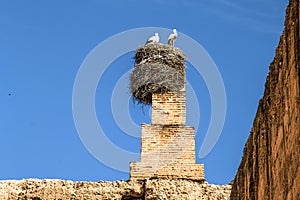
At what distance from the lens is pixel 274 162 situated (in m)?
6.09

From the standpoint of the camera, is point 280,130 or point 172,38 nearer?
point 280,130

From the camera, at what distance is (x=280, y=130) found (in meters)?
5.86

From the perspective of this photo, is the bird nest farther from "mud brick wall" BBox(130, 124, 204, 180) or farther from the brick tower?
"mud brick wall" BBox(130, 124, 204, 180)

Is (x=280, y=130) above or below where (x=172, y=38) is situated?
below

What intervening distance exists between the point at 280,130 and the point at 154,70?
11.6 meters

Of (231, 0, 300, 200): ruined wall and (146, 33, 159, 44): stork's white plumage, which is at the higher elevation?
(146, 33, 159, 44): stork's white plumage

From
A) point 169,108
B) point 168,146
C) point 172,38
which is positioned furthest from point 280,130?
point 172,38

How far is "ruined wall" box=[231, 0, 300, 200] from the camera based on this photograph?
527 cm

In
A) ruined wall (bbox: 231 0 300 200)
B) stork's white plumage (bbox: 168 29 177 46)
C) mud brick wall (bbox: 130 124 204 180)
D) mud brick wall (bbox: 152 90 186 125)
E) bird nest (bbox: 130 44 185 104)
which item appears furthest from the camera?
stork's white plumage (bbox: 168 29 177 46)

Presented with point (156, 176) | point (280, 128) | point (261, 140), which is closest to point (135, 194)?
point (156, 176)

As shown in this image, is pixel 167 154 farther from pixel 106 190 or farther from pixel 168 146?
pixel 106 190

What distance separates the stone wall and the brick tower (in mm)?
347

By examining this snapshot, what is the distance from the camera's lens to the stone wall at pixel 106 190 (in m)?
14.1

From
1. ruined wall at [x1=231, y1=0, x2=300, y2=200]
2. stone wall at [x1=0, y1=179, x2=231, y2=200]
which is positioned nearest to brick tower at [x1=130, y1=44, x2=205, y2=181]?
stone wall at [x1=0, y1=179, x2=231, y2=200]
